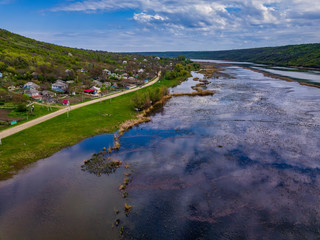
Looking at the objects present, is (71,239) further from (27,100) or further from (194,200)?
(27,100)

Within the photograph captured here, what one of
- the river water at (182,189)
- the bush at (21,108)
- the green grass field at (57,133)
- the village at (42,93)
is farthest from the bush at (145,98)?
the bush at (21,108)

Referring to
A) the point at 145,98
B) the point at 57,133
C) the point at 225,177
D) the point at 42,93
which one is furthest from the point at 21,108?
the point at 225,177

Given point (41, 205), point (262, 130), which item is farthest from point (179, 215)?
point (262, 130)

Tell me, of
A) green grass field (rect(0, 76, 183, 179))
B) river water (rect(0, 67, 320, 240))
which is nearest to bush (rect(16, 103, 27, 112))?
green grass field (rect(0, 76, 183, 179))

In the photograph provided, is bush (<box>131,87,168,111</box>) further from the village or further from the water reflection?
the village

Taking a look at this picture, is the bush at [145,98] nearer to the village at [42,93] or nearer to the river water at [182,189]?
the river water at [182,189]

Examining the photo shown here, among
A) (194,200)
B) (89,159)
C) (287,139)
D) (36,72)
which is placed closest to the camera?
(194,200)
